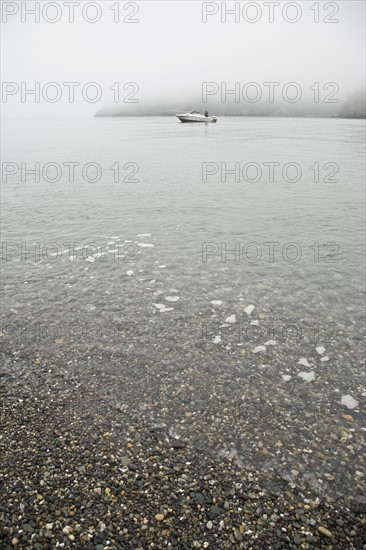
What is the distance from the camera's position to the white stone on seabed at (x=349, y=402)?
718 cm

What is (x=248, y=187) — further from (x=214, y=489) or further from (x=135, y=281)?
(x=214, y=489)

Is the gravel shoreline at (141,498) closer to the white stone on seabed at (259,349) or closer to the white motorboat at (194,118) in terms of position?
the white stone on seabed at (259,349)

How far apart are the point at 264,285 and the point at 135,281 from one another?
14.1ft

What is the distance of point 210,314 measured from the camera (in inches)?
411

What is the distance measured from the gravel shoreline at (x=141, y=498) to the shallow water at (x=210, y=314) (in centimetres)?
39

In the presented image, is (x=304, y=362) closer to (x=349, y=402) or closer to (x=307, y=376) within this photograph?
(x=307, y=376)

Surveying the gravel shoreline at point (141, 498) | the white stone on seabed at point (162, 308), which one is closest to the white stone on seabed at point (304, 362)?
the gravel shoreline at point (141, 498)

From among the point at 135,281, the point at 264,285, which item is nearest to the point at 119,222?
the point at 135,281

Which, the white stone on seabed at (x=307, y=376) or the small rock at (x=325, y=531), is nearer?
the small rock at (x=325, y=531)

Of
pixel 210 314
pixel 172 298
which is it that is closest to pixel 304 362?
pixel 210 314

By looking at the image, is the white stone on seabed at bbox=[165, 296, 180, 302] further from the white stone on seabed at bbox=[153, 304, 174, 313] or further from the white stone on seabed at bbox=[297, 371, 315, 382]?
the white stone on seabed at bbox=[297, 371, 315, 382]

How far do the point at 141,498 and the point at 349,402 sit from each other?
4.42 m

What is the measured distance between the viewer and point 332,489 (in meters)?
5.59

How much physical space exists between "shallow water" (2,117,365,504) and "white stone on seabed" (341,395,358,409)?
0.08 metres
